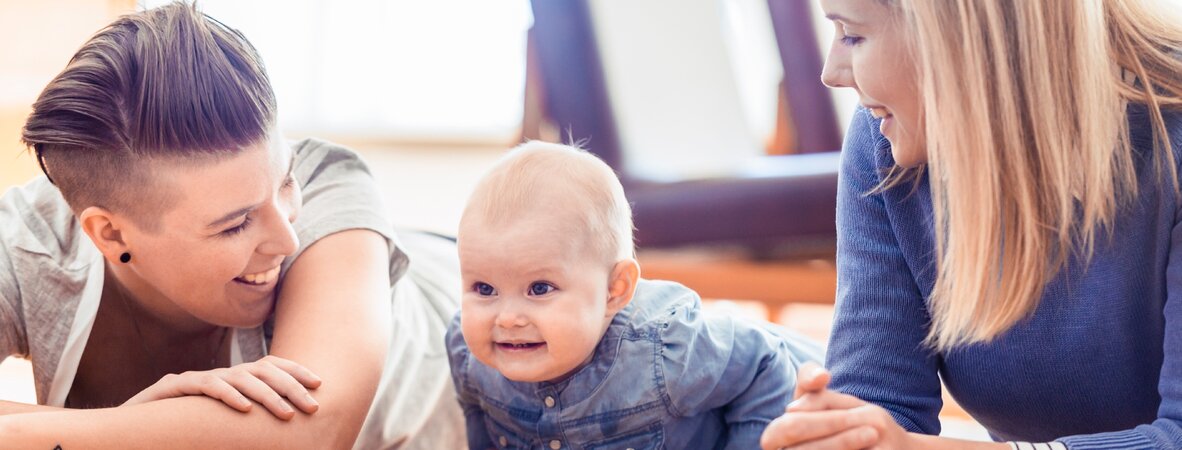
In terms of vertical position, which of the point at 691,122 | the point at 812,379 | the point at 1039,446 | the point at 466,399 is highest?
the point at 812,379

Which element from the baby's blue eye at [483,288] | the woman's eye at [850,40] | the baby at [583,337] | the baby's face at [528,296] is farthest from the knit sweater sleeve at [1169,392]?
the baby's blue eye at [483,288]

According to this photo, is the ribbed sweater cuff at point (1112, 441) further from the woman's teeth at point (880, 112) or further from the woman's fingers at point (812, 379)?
the woman's teeth at point (880, 112)

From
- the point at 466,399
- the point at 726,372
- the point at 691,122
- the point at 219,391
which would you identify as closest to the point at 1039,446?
the point at 726,372

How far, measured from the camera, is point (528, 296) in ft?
4.51

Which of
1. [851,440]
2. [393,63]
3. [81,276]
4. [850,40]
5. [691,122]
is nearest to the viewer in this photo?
[851,440]

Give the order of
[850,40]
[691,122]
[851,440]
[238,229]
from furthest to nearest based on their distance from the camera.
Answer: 1. [691,122]
2. [238,229]
3. [850,40]
4. [851,440]

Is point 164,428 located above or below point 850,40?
below

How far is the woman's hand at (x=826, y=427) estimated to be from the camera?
1074 millimetres

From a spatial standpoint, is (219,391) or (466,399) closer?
(219,391)

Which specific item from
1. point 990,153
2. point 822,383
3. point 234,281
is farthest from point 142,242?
point 990,153

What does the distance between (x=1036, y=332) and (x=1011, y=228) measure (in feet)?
0.53

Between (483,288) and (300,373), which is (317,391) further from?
(483,288)

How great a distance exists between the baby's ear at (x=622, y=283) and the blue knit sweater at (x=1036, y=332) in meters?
0.25

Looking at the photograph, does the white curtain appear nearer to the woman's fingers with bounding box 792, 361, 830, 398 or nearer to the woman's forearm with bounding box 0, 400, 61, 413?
the woman's forearm with bounding box 0, 400, 61, 413
